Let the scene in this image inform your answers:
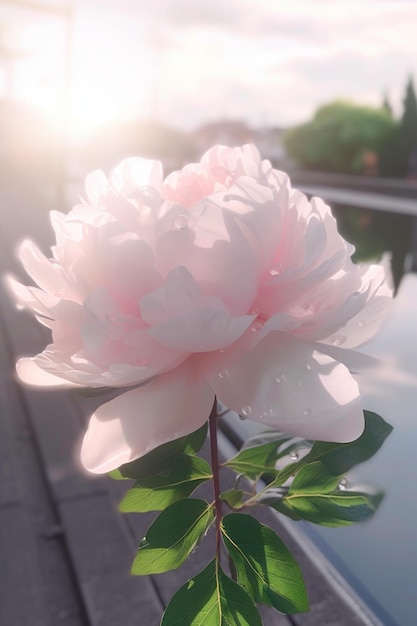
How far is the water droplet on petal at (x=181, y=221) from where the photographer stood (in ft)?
1.30

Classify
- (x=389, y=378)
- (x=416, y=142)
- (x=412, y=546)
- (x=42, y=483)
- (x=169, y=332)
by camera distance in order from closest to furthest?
(x=169, y=332)
(x=412, y=546)
(x=42, y=483)
(x=389, y=378)
(x=416, y=142)

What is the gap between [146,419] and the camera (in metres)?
0.39

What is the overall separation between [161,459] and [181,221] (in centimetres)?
17

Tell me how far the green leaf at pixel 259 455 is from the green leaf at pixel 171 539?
0.08 metres

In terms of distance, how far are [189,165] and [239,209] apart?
0.30ft

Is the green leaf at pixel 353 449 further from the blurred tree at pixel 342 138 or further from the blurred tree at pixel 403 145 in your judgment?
the blurred tree at pixel 342 138

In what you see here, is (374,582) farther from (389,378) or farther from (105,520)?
(389,378)

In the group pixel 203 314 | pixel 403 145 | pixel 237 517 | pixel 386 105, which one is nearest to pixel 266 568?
pixel 237 517

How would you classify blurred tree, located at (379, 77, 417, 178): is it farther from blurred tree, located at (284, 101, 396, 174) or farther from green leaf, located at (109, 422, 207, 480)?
green leaf, located at (109, 422, 207, 480)

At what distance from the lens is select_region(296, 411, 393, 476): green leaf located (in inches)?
18.6

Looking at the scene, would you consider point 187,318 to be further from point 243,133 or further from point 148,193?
point 243,133

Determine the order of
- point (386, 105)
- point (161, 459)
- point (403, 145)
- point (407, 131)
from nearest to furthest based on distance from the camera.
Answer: point (161, 459)
point (403, 145)
point (407, 131)
point (386, 105)

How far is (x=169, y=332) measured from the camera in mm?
367

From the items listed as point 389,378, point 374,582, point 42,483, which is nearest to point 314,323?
point 374,582
